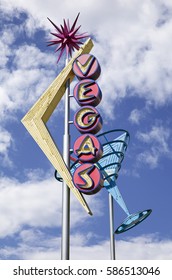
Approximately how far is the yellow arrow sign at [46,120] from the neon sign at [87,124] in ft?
1.16

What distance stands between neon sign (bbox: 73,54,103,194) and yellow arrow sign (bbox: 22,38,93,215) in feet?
1.16

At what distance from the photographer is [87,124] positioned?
16.5 m

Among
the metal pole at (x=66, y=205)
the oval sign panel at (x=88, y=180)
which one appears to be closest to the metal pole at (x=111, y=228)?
the oval sign panel at (x=88, y=180)

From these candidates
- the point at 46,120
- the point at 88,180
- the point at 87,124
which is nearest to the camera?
the point at 88,180

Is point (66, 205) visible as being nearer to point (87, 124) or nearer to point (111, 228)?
point (87, 124)

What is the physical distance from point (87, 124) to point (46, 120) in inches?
70.7

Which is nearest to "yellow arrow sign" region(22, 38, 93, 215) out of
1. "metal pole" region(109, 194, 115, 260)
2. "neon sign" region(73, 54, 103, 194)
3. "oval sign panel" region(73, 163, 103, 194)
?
"oval sign panel" region(73, 163, 103, 194)

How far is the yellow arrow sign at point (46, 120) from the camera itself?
51.1 feet

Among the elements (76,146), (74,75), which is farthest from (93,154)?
(74,75)

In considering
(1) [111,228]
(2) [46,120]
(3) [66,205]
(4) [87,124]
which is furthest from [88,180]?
(1) [111,228]

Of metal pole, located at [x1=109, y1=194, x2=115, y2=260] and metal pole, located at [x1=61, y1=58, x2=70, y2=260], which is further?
metal pole, located at [x1=109, y1=194, x2=115, y2=260]

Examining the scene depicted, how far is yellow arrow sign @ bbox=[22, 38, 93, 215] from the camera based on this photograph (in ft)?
51.1

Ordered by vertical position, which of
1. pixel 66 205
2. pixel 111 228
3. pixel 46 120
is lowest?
pixel 66 205

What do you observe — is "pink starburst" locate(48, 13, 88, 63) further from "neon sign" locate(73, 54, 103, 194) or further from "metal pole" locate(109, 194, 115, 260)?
"metal pole" locate(109, 194, 115, 260)
